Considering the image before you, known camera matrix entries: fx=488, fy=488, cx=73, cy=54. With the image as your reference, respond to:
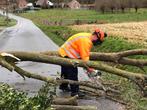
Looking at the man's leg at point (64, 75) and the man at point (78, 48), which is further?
the man's leg at point (64, 75)

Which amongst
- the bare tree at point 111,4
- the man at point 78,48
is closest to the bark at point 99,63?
the man at point 78,48

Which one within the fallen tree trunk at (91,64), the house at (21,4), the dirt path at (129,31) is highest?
the fallen tree trunk at (91,64)

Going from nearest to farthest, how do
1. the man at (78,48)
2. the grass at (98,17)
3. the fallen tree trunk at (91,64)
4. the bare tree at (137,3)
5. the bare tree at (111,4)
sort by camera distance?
the fallen tree trunk at (91,64) < the man at (78,48) < the grass at (98,17) < the bare tree at (137,3) < the bare tree at (111,4)

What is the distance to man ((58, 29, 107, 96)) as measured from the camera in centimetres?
925

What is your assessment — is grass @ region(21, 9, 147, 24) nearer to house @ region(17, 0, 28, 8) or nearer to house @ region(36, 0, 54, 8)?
house @ region(36, 0, 54, 8)

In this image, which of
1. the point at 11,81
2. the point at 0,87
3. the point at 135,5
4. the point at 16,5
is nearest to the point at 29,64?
the point at 11,81

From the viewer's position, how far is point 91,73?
30.0 ft

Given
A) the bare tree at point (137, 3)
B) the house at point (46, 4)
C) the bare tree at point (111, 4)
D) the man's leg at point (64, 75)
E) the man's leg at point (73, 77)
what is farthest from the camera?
the house at point (46, 4)

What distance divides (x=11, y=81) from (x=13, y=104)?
6.27m

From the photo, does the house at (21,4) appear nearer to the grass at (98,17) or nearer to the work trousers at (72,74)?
the grass at (98,17)

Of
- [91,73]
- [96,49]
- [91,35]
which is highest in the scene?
[91,35]

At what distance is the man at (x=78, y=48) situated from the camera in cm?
925

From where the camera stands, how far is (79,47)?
9.51m

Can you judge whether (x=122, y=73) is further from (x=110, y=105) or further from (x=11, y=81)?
(x=11, y=81)
